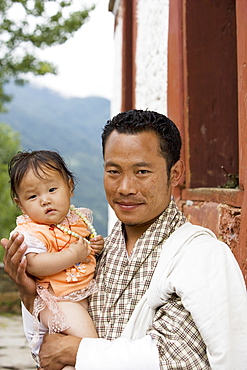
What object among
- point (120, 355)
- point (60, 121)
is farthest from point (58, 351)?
point (60, 121)

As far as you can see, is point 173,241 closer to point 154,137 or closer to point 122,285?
point 122,285

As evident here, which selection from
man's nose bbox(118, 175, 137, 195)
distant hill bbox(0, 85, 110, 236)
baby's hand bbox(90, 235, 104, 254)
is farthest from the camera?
distant hill bbox(0, 85, 110, 236)

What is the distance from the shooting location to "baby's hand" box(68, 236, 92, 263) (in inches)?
76.6

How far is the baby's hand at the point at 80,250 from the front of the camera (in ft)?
6.39

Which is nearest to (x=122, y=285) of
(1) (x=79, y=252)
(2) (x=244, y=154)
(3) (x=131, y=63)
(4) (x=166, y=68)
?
(1) (x=79, y=252)

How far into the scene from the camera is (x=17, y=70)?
32.4ft

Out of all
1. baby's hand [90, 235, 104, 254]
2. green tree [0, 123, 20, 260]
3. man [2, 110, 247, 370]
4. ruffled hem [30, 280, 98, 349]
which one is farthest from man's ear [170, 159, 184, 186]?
green tree [0, 123, 20, 260]

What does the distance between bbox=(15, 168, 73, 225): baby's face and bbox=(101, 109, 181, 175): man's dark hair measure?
290 mm

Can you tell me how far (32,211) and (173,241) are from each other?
569 millimetres

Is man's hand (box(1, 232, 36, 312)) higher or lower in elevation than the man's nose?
lower

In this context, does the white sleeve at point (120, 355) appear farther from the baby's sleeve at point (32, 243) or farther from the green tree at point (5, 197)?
the green tree at point (5, 197)

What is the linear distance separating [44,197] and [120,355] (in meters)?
0.68

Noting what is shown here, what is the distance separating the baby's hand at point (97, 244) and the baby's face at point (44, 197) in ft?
0.59

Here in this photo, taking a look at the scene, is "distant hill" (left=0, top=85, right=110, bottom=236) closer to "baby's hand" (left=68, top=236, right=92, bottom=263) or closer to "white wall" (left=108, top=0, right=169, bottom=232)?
"white wall" (left=108, top=0, right=169, bottom=232)
